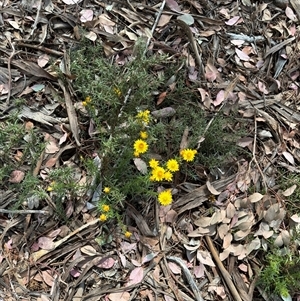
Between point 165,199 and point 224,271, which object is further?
point 224,271

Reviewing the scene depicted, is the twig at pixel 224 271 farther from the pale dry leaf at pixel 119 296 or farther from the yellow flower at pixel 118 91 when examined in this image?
the yellow flower at pixel 118 91

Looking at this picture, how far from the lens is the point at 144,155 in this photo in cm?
238

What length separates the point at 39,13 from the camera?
2.59 meters

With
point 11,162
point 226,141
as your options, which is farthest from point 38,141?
point 226,141

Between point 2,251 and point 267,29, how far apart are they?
6.13 feet

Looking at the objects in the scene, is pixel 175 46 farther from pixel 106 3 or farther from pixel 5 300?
pixel 5 300

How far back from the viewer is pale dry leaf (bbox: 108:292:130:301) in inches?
89.0

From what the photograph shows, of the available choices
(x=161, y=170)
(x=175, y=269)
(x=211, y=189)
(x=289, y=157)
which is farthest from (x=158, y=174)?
(x=289, y=157)

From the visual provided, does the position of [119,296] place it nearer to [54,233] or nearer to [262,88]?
[54,233]

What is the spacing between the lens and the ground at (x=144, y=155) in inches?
90.4

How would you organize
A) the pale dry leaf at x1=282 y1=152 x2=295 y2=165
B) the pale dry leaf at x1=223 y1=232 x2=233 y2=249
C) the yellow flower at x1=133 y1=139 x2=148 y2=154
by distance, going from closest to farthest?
the yellow flower at x1=133 y1=139 x2=148 y2=154, the pale dry leaf at x1=223 y1=232 x2=233 y2=249, the pale dry leaf at x1=282 y1=152 x2=295 y2=165

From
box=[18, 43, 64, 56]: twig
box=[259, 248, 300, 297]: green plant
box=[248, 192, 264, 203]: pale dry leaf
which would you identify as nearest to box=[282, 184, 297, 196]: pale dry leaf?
box=[248, 192, 264, 203]: pale dry leaf

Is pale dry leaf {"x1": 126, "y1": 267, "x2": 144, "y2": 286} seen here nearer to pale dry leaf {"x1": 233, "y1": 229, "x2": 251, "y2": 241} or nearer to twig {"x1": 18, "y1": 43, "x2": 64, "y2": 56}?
pale dry leaf {"x1": 233, "y1": 229, "x2": 251, "y2": 241}

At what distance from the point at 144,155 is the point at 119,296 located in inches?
26.4
